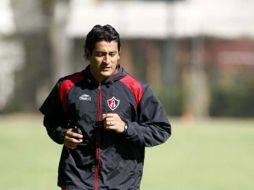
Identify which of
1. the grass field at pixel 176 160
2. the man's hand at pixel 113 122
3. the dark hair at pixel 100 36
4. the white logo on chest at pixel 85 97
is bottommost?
the grass field at pixel 176 160

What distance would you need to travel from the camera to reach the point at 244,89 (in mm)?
28734

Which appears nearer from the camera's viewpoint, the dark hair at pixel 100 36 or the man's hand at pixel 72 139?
the man's hand at pixel 72 139

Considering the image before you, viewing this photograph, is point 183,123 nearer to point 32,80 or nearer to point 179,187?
point 32,80

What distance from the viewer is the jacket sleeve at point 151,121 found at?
223 inches

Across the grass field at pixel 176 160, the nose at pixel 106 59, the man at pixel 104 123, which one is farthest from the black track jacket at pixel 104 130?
the grass field at pixel 176 160

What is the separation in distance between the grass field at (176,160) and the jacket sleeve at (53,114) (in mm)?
5081

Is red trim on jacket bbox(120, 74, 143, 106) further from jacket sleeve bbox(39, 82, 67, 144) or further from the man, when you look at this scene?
jacket sleeve bbox(39, 82, 67, 144)

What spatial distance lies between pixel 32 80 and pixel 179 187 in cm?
2012

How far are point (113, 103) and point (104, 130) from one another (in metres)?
0.19

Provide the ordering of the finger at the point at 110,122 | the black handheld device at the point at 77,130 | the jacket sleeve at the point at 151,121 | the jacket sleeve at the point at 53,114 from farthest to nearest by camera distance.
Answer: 1. the jacket sleeve at the point at 53,114
2. the jacket sleeve at the point at 151,121
3. the black handheld device at the point at 77,130
4. the finger at the point at 110,122

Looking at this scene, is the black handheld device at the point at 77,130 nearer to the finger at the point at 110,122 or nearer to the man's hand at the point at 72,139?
the man's hand at the point at 72,139

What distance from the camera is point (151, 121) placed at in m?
5.72

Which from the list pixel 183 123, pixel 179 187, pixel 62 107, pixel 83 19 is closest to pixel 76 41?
pixel 83 19

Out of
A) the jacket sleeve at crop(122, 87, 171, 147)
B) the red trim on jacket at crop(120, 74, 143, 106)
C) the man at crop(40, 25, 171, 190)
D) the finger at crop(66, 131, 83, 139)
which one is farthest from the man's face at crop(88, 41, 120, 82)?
the finger at crop(66, 131, 83, 139)
